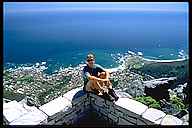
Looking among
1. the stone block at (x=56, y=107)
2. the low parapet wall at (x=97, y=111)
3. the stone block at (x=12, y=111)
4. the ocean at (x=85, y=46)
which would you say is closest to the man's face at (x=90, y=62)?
the low parapet wall at (x=97, y=111)

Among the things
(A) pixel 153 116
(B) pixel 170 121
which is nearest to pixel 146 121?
(A) pixel 153 116

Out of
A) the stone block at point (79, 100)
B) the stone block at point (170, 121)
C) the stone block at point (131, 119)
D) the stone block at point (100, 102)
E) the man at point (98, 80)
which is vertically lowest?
the stone block at point (131, 119)

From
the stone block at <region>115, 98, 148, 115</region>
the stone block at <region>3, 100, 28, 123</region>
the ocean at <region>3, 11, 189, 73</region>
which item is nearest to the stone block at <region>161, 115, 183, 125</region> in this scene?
the stone block at <region>115, 98, 148, 115</region>

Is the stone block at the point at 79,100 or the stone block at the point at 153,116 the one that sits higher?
the stone block at the point at 79,100

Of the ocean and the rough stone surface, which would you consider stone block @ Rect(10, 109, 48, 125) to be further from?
the ocean

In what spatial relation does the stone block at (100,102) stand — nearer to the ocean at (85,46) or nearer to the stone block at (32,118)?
the stone block at (32,118)

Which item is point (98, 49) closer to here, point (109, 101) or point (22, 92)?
point (22, 92)

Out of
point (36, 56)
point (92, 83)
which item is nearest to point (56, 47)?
point (36, 56)
